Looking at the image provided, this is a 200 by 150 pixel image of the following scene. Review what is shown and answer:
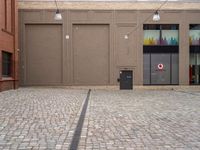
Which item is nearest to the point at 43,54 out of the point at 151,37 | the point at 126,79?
the point at 126,79

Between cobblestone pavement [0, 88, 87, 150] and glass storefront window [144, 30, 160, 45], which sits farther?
glass storefront window [144, 30, 160, 45]

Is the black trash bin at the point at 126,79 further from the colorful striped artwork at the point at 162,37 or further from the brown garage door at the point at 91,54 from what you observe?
the colorful striped artwork at the point at 162,37

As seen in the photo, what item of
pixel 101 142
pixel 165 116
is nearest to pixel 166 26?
Result: pixel 165 116

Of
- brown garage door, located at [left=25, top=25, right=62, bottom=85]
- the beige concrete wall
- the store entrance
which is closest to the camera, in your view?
the beige concrete wall

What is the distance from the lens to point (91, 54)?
41.8 metres

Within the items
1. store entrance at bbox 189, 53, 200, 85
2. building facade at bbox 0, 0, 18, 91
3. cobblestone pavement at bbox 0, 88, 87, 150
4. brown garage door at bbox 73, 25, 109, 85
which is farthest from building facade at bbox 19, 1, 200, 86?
cobblestone pavement at bbox 0, 88, 87, 150

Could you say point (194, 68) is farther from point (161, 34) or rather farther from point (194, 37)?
point (161, 34)

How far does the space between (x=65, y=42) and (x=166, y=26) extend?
393 inches

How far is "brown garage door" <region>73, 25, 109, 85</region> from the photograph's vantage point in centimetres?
4162

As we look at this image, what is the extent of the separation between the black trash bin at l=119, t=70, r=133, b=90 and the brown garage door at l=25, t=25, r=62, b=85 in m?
5.92

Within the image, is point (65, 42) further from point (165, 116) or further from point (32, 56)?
point (165, 116)

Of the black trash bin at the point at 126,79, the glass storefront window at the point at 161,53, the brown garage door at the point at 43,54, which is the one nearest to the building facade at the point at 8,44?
the brown garage door at the point at 43,54

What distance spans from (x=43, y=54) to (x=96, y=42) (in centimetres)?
525

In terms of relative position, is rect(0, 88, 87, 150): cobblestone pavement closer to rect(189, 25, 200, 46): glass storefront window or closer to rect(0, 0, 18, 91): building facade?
rect(0, 0, 18, 91): building facade
